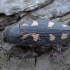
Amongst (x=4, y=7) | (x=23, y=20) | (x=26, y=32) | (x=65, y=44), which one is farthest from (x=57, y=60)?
(x=4, y=7)

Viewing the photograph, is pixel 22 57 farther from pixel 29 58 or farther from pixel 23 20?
pixel 23 20

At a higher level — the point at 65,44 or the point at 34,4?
the point at 34,4

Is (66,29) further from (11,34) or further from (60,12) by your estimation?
(11,34)

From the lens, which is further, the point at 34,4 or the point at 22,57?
the point at 34,4
